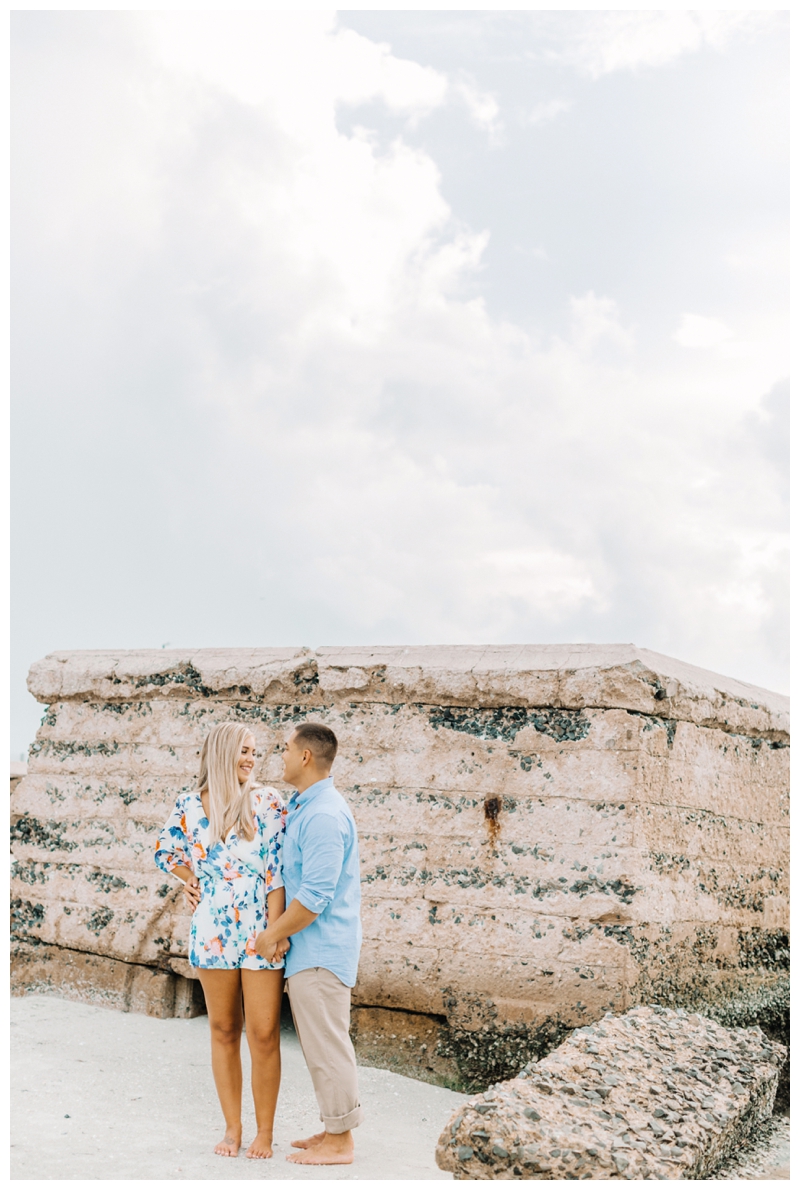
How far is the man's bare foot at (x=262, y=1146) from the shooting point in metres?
3.56

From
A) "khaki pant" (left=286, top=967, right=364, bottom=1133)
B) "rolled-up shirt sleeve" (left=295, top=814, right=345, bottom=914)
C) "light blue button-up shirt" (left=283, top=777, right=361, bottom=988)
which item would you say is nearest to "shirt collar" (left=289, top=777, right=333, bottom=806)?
"light blue button-up shirt" (left=283, top=777, right=361, bottom=988)

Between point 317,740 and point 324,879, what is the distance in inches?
18.6

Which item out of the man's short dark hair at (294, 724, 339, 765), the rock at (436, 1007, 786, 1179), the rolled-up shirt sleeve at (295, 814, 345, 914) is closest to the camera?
the rock at (436, 1007, 786, 1179)

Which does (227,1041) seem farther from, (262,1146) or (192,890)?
(192,890)

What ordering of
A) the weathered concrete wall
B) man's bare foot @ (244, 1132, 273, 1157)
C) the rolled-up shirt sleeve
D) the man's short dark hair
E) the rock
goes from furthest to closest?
the weathered concrete wall < the man's short dark hair < man's bare foot @ (244, 1132, 273, 1157) < the rolled-up shirt sleeve < the rock

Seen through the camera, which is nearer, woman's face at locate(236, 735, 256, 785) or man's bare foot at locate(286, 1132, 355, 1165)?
man's bare foot at locate(286, 1132, 355, 1165)

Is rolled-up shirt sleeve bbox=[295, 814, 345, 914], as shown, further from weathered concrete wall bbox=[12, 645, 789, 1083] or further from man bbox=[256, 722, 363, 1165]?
weathered concrete wall bbox=[12, 645, 789, 1083]

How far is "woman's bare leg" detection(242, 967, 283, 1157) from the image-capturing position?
11.7ft

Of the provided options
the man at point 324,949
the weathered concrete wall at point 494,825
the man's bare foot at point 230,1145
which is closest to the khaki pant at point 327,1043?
the man at point 324,949

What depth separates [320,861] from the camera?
3469 millimetres

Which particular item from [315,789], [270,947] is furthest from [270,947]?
[315,789]

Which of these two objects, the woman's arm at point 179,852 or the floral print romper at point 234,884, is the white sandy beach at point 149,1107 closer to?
the floral print romper at point 234,884

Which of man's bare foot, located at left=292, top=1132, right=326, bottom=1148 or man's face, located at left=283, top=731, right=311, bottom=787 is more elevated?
man's face, located at left=283, top=731, right=311, bottom=787

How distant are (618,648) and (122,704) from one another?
8.46ft
